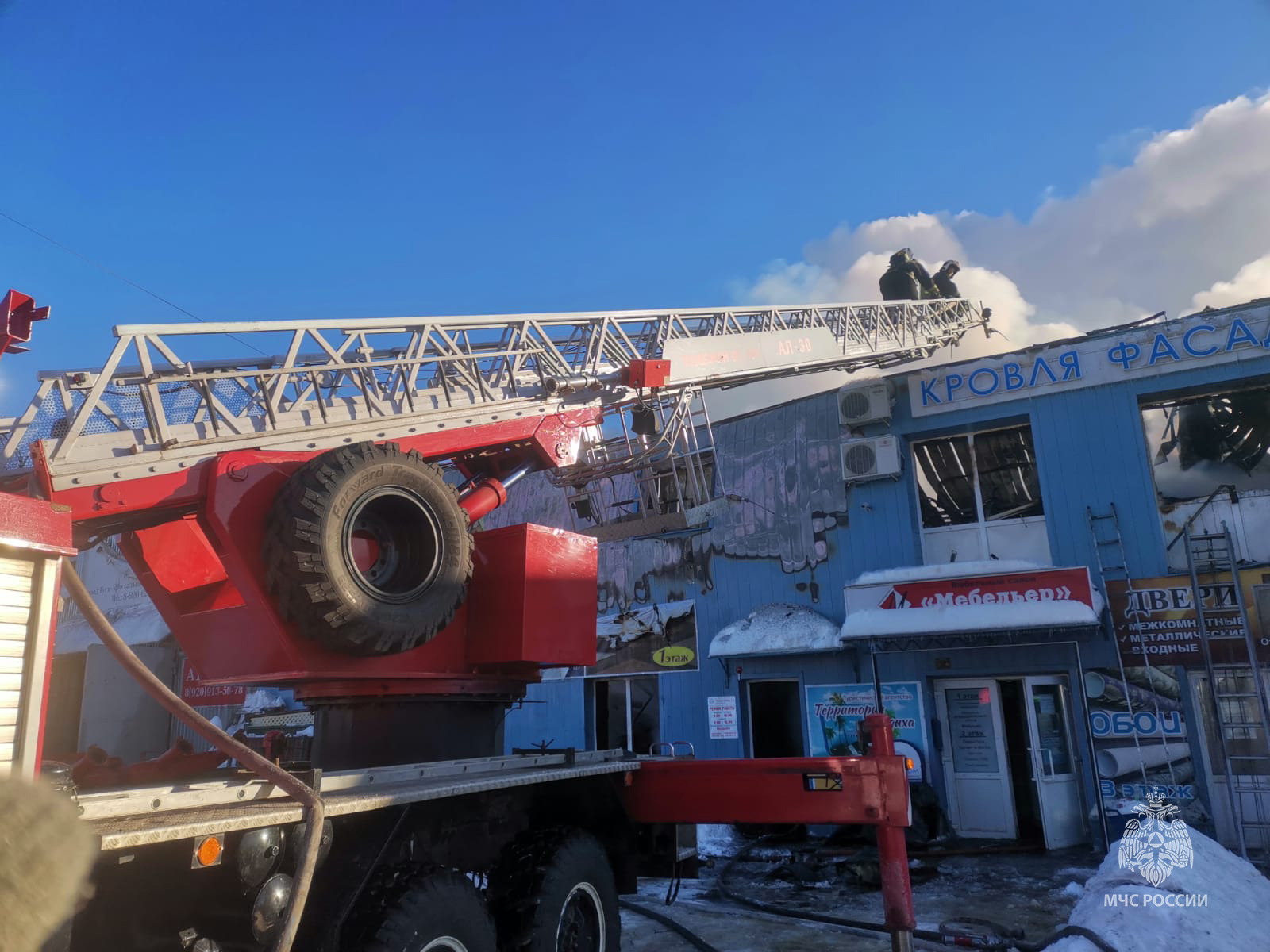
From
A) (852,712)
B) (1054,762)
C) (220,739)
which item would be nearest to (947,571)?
(852,712)

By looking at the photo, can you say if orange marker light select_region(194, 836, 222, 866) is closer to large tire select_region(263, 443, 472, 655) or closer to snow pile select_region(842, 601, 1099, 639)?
large tire select_region(263, 443, 472, 655)

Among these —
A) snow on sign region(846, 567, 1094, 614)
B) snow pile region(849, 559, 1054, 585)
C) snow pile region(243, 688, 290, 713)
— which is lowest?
snow pile region(243, 688, 290, 713)

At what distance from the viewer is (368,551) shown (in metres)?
5.84

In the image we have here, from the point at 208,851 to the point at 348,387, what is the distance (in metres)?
4.26

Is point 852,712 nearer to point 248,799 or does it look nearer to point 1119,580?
point 1119,580

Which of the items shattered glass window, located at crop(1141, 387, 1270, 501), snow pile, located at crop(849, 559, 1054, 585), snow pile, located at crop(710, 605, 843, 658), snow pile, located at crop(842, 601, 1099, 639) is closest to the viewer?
snow pile, located at crop(842, 601, 1099, 639)

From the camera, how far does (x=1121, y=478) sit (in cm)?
1242

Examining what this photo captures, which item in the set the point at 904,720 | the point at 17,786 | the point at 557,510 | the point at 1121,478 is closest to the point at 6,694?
the point at 17,786

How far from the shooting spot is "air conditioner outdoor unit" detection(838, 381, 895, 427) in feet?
46.0

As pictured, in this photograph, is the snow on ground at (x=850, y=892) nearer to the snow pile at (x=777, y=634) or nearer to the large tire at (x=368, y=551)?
the snow pile at (x=777, y=634)

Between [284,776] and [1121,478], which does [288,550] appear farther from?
[1121,478]

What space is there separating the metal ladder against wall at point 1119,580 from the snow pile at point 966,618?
1041mm

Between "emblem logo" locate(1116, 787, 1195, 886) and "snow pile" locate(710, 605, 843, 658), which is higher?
"snow pile" locate(710, 605, 843, 658)

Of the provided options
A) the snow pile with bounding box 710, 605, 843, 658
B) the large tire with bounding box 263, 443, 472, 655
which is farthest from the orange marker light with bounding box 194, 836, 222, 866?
the snow pile with bounding box 710, 605, 843, 658
